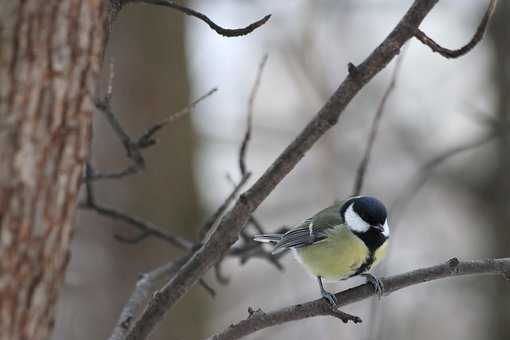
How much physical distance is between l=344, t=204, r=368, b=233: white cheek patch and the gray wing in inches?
1.6

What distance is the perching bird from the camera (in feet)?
7.93

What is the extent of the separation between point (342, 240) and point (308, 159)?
16.6 feet

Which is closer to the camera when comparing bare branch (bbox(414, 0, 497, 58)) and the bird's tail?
bare branch (bbox(414, 0, 497, 58))

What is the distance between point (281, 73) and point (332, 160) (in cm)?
303

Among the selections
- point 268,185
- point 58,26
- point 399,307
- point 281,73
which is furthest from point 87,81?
point 281,73

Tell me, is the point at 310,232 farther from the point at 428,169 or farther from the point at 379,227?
the point at 428,169

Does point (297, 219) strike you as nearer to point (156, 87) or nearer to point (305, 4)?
point (305, 4)

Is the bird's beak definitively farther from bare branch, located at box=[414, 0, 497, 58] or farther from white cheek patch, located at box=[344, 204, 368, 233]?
bare branch, located at box=[414, 0, 497, 58]

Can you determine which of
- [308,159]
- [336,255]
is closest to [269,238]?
[336,255]

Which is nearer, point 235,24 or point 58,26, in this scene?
point 58,26

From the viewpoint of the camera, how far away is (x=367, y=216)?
245 centimetres

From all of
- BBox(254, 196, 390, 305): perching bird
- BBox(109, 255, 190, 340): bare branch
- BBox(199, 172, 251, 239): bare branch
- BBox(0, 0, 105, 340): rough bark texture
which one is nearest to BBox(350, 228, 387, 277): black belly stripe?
BBox(254, 196, 390, 305): perching bird

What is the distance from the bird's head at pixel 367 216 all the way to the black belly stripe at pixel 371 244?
1 centimetres

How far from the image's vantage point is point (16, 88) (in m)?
0.99
